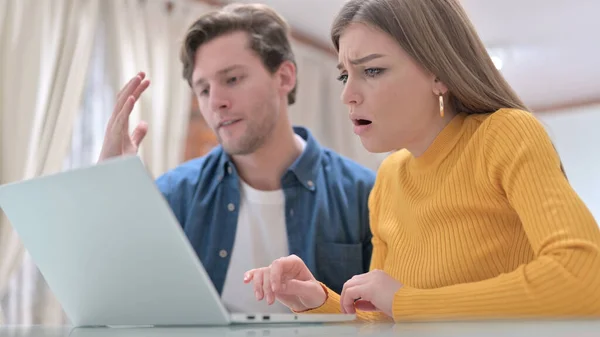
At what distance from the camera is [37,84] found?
2.50 meters

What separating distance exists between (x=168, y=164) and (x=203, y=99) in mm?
1063

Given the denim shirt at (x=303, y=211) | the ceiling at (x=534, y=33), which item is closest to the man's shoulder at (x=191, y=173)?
the denim shirt at (x=303, y=211)

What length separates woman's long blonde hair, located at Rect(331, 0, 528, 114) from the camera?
104 cm

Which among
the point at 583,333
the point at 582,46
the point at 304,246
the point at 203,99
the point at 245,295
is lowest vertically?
the point at 245,295

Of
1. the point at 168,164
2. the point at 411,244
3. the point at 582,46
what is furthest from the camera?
the point at 582,46

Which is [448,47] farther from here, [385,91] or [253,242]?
[253,242]

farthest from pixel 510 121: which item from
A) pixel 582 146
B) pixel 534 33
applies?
pixel 582 146

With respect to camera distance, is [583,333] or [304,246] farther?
[304,246]

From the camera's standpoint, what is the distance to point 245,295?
176cm

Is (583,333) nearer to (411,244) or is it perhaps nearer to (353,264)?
(411,244)

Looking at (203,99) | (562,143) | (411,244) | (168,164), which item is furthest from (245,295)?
(562,143)

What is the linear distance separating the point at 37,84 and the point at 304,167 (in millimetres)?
1323

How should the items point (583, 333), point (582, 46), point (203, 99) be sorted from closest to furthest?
point (583, 333) < point (203, 99) < point (582, 46)

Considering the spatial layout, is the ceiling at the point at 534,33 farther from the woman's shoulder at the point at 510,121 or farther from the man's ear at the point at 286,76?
the woman's shoulder at the point at 510,121
